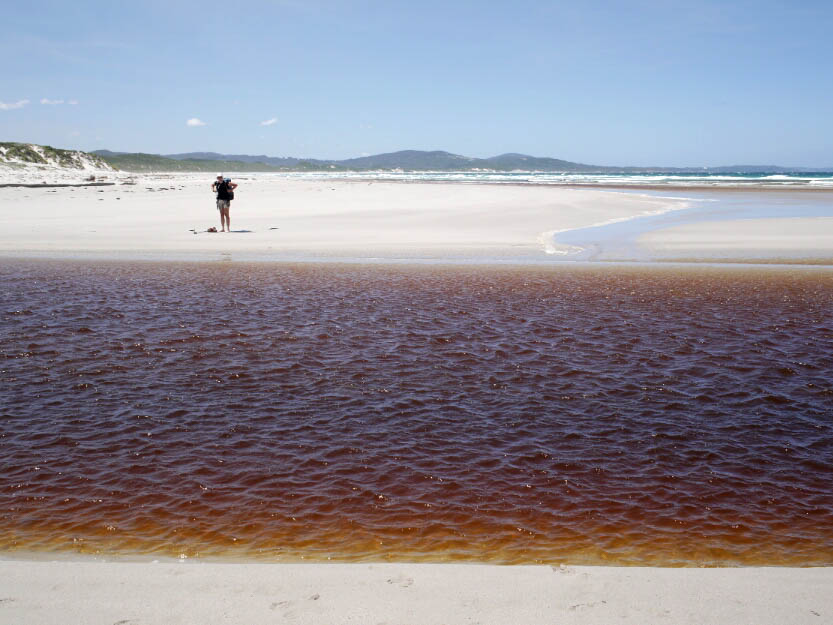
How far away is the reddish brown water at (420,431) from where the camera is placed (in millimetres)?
5594

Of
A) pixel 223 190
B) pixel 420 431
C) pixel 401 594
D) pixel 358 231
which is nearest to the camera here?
pixel 401 594

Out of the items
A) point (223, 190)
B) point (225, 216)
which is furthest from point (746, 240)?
point (225, 216)

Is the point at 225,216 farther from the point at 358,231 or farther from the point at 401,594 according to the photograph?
the point at 401,594

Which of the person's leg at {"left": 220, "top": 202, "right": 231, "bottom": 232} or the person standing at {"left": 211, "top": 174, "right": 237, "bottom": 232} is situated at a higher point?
the person standing at {"left": 211, "top": 174, "right": 237, "bottom": 232}

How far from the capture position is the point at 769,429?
313 inches

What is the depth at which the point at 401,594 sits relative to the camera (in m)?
4.42

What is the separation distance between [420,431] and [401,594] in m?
3.40

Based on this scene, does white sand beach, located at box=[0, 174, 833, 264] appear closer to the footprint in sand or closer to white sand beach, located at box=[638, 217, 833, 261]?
white sand beach, located at box=[638, 217, 833, 261]

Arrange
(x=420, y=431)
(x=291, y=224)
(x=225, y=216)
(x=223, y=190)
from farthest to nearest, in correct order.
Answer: (x=291, y=224) → (x=225, y=216) → (x=223, y=190) → (x=420, y=431)

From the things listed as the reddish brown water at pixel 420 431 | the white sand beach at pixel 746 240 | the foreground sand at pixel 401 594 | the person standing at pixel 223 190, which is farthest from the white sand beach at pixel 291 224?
the foreground sand at pixel 401 594

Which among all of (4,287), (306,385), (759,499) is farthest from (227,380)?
(4,287)

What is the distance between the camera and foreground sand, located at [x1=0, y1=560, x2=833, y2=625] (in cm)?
412

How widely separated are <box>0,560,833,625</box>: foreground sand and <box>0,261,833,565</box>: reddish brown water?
0.49 m

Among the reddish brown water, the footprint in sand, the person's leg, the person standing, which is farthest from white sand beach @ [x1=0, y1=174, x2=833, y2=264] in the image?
the footprint in sand
